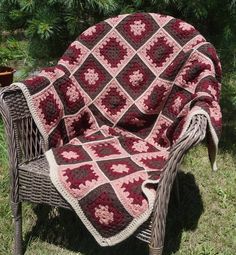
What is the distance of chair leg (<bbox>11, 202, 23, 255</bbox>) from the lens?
7.79 feet

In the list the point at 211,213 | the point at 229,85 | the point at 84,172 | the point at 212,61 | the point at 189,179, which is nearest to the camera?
the point at 84,172

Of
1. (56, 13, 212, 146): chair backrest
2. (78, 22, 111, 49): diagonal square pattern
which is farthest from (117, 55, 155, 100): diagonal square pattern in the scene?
(78, 22, 111, 49): diagonal square pattern

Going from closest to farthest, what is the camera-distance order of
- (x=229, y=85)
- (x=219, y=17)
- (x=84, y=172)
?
(x=84, y=172), (x=219, y=17), (x=229, y=85)

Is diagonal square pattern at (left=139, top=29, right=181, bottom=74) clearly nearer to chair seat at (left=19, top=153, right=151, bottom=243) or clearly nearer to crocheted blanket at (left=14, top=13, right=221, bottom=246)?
crocheted blanket at (left=14, top=13, right=221, bottom=246)

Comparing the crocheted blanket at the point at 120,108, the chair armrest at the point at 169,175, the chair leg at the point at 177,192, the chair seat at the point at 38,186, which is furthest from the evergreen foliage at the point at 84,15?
the chair armrest at the point at 169,175

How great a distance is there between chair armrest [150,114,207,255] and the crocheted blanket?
5 centimetres

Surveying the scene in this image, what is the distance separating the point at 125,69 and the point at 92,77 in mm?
191

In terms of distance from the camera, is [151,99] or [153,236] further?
[151,99]

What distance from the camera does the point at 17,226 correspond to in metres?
2.44

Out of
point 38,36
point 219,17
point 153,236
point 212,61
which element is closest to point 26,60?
point 38,36

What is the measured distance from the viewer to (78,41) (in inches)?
108

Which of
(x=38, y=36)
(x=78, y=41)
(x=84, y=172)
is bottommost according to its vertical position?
(x=38, y=36)

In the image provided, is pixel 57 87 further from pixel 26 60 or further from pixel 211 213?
pixel 26 60

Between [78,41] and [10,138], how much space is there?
2.49 feet
